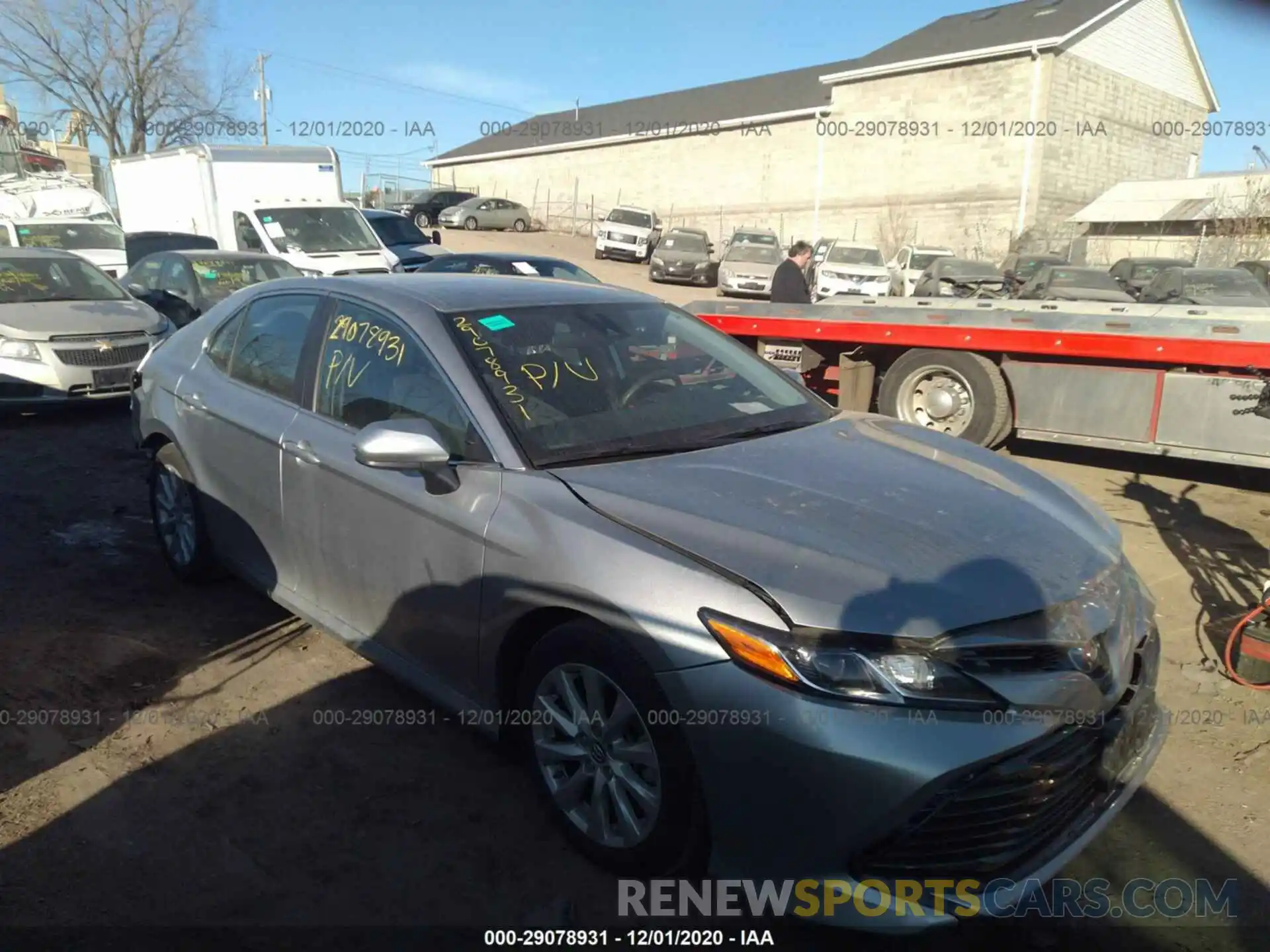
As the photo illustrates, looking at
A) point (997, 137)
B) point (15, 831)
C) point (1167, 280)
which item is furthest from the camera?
point (997, 137)

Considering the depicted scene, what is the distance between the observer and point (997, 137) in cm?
2973

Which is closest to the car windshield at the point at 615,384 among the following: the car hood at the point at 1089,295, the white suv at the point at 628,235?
the car hood at the point at 1089,295

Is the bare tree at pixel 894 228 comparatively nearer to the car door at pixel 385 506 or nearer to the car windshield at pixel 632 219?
the car windshield at pixel 632 219

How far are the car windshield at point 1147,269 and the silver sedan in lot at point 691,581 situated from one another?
17.1 meters

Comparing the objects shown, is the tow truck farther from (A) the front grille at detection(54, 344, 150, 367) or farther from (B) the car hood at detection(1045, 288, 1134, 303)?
(A) the front grille at detection(54, 344, 150, 367)

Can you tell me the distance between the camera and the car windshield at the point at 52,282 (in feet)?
30.8

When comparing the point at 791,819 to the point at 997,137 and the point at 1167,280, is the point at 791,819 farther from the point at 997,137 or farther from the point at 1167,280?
the point at 997,137

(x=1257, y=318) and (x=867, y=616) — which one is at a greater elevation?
(x=1257, y=318)

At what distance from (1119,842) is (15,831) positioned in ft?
11.4

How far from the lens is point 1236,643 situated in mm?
4090

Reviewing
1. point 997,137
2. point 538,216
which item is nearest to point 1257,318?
point 997,137

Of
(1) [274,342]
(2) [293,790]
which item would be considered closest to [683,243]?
(1) [274,342]

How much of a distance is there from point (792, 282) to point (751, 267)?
13.7 m

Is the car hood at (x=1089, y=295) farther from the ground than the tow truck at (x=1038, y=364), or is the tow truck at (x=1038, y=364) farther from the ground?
the car hood at (x=1089, y=295)
